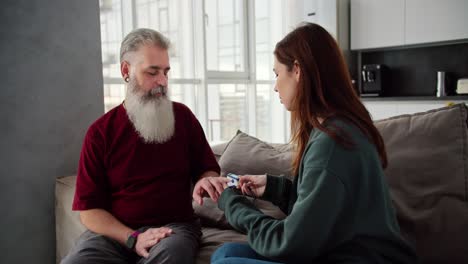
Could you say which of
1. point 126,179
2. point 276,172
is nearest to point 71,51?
point 126,179

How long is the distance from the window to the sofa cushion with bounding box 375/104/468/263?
182cm

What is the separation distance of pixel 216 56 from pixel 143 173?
94.3 inches

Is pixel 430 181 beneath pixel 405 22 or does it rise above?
beneath

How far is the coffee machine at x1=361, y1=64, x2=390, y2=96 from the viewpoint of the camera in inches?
166

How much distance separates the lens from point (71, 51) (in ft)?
6.23

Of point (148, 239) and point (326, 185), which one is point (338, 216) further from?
point (148, 239)

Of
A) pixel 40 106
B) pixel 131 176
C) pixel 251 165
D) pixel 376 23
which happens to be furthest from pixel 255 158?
pixel 376 23

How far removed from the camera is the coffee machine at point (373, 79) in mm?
4215

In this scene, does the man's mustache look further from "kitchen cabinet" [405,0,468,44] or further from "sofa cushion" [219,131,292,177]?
"kitchen cabinet" [405,0,468,44]

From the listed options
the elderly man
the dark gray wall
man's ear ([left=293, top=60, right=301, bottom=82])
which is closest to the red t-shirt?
the elderly man

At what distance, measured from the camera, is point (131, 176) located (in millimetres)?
1501

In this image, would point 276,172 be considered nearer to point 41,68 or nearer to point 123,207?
point 123,207

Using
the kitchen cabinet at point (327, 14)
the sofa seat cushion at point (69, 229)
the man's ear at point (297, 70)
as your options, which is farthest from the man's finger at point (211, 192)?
the kitchen cabinet at point (327, 14)

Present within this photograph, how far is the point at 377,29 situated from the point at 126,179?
11.6 ft
